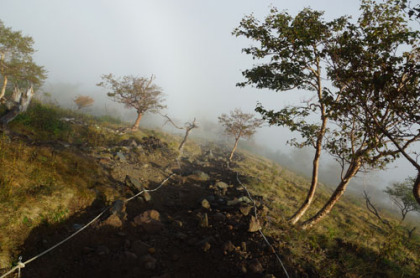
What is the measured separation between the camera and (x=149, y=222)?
632 cm

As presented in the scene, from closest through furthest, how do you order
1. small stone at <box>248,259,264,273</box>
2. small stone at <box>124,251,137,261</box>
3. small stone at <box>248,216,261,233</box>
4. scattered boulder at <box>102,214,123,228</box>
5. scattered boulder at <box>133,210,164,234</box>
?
small stone at <box>124,251,137,261</box> → small stone at <box>248,259,264,273</box> → scattered boulder at <box>102,214,123,228</box> → scattered boulder at <box>133,210,164,234</box> → small stone at <box>248,216,261,233</box>

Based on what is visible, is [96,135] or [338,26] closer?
[338,26]

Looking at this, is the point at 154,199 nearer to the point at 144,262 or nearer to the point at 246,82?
the point at 144,262

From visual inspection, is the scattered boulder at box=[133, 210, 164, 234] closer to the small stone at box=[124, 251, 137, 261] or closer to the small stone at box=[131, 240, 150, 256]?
the small stone at box=[131, 240, 150, 256]

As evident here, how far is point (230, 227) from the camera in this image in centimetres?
645

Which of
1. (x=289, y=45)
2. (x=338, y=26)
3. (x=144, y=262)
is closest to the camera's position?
(x=144, y=262)

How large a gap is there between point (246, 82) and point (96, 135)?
12.4 metres

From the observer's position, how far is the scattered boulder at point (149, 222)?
20.1 ft

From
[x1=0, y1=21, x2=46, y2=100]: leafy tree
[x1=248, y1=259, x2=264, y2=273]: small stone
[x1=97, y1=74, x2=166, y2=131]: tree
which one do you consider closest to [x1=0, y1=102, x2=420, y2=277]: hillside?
[x1=248, y1=259, x2=264, y2=273]: small stone

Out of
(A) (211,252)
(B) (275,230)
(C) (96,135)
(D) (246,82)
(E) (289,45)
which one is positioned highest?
(E) (289,45)

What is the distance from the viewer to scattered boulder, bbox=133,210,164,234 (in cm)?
612

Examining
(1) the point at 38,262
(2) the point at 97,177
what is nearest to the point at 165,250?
(1) the point at 38,262

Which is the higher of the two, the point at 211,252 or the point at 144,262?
the point at 211,252

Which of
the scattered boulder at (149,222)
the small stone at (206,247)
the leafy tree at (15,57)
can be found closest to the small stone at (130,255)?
the scattered boulder at (149,222)
